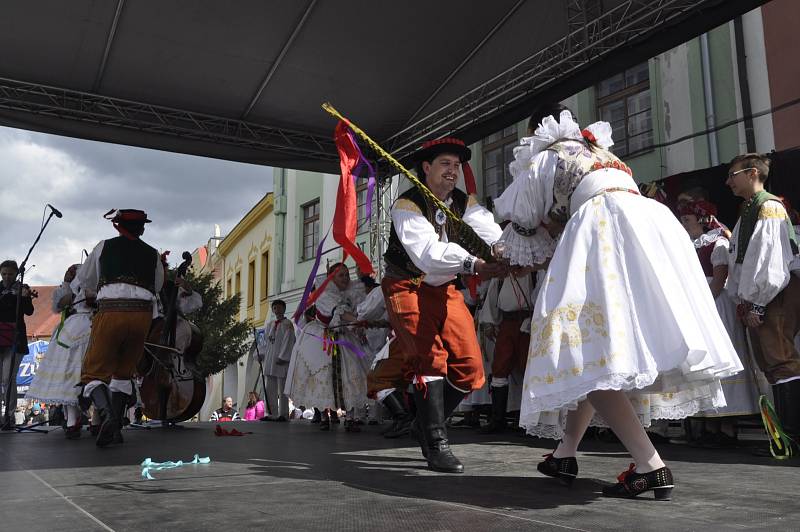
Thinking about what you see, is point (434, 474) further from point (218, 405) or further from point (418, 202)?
point (218, 405)

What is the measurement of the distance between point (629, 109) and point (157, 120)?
631cm

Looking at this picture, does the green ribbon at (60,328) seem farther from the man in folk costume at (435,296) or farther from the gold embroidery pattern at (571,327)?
the gold embroidery pattern at (571,327)

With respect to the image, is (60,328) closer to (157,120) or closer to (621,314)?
(157,120)

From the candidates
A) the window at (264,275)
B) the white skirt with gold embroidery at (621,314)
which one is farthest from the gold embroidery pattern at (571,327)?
the window at (264,275)

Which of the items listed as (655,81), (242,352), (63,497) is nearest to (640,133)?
(655,81)

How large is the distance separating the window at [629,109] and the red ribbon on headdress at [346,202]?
22.1 ft

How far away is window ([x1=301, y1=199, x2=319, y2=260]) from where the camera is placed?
20.0 meters

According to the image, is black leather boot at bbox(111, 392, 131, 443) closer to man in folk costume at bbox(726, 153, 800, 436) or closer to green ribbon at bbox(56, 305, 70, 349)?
green ribbon at bbox(56, 305, 70, 349)

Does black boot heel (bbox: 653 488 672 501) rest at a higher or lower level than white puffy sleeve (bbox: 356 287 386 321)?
lower

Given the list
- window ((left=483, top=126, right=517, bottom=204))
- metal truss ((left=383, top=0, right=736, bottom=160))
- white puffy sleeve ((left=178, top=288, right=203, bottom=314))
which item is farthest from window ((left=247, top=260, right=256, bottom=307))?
metal truss ((left=383, top=0, right=736, bottom=160))

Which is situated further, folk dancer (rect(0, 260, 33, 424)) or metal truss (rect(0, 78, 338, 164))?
folk dancer (rect(0, 260, 33, 424))

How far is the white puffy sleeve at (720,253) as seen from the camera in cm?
471

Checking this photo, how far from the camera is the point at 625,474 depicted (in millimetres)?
2482

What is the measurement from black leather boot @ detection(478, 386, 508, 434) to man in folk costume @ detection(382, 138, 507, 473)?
264 centimetres
